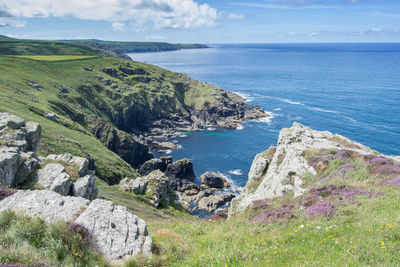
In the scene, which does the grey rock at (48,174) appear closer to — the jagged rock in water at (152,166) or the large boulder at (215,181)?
the large boulder at (215,181)

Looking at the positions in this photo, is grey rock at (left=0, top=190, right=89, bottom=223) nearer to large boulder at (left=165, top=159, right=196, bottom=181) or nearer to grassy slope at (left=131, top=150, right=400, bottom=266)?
grassy slope at (left=131, top=150, right=400, bottom=266)

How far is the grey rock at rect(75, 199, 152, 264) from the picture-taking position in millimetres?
9969

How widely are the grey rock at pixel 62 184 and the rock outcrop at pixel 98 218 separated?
8859 millimetres

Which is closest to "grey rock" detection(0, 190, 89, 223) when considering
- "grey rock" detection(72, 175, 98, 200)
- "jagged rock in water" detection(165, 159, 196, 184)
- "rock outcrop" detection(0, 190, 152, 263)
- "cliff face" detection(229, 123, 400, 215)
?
"rock outcrop" detection(0, 190, 152, 263)

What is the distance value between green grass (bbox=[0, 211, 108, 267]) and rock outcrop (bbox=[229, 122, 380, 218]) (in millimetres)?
15469

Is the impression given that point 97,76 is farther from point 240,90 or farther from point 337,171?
point 337,171

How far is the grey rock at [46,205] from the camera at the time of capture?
11328 millimetres

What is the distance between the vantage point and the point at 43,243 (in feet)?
30.4

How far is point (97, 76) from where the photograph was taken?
14550 centimetres

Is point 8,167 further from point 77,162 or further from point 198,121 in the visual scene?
point 198,121

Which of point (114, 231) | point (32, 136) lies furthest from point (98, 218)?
point (32, 136)

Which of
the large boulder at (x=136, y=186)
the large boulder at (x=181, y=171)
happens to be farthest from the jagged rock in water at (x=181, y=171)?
the large boulder at (x=136, y=186)

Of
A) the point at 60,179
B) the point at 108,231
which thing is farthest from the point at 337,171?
the point at 60,179

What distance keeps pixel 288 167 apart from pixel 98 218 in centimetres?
2152
